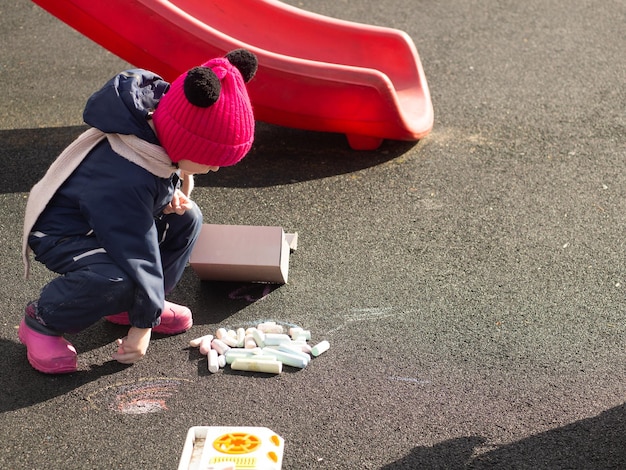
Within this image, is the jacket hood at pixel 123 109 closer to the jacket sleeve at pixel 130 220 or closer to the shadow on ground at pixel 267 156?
the jacket sleeve at pixel 130 220

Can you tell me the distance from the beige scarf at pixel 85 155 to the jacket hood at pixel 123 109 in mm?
41

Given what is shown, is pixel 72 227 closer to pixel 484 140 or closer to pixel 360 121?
pixel 360 121

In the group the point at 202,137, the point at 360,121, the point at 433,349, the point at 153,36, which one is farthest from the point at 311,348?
the point at 153,36

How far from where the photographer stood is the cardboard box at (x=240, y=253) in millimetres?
3943

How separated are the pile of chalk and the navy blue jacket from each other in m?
0.39

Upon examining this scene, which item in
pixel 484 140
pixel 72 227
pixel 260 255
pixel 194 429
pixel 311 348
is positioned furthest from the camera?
pixel 484 140

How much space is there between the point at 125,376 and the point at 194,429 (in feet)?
2.36

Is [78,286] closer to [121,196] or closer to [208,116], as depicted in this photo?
[121,196]

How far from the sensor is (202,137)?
3088 mm

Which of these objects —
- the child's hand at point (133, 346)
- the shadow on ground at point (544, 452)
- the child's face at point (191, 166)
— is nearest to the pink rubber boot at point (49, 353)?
the child's hand at point (133, 346)

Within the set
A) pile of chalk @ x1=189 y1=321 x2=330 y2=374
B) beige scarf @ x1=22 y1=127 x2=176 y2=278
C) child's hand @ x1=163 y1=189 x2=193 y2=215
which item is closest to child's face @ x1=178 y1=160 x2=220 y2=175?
beige scarf @ x1=22 y1=127 x2=176 y2=278

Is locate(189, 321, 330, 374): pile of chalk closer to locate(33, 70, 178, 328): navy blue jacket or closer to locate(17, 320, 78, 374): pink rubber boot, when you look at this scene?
locate(33, 70, 178, 328): navy blue jacket

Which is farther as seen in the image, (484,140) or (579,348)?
(484,140)

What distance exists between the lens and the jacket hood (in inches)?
126
